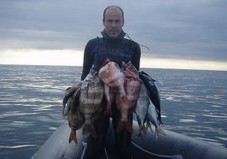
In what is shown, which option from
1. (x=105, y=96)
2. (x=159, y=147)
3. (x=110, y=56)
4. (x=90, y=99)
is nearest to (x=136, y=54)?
(x=110, y=56)

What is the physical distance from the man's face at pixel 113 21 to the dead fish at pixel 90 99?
99 centimetres

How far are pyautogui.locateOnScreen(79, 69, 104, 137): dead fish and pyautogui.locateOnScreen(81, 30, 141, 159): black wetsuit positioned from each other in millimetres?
Answer: 651

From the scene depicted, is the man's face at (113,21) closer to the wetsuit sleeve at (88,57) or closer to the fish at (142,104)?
the wetsuit sleeve at (88,57)

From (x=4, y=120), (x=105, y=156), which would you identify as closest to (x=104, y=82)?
(x=105, y=156)

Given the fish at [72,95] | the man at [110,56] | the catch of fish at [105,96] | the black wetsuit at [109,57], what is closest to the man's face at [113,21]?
the man at [110,56]

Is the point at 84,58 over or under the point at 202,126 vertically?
over

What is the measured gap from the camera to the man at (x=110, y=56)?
5500mm

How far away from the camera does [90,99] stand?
15.7 ft

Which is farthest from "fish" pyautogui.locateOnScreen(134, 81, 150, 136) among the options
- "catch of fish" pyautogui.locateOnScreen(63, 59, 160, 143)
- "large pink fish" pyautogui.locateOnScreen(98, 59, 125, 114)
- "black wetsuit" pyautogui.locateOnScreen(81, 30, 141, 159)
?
"black wetsuit" pyautogui.locateOnScreen(81, 30, 141, 159)

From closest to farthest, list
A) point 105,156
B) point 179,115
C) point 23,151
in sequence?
1. point 105,156
2. point 23,151
3. point 179,115

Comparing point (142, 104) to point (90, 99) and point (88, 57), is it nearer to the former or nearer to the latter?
point (90, 99)

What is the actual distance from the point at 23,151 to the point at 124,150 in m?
7.67

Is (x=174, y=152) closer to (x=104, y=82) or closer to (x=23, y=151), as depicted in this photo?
(x=104, y=82)

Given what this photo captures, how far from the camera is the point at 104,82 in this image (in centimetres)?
487
